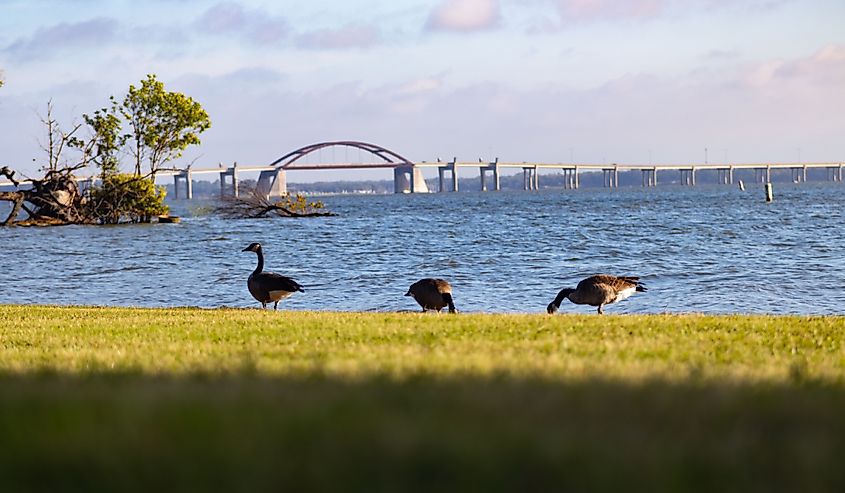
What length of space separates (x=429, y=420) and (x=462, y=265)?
95.0ft

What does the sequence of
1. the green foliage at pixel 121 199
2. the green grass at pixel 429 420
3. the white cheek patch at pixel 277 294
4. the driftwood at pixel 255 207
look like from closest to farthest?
the green grass at pixel 429 420 → the white cheek patch at pixel 277 294 → the green foliage at pixel 121 199 → the driftwood at pixel 255 207

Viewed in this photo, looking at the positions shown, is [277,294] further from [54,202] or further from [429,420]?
[54,202]

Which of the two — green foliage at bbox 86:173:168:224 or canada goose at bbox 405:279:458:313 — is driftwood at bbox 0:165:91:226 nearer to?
green foliage at bbox 86:173:168:224

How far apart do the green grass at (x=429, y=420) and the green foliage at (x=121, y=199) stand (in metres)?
59.4

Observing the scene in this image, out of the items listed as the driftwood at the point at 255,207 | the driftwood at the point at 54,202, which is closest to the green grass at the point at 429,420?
the driftwood at the point at 54,202

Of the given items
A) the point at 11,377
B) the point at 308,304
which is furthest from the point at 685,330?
the point at 308,304

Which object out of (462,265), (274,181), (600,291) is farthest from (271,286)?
(274,181)

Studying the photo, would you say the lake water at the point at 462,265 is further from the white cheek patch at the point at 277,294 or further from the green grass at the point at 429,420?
the green grass at the point at 429,420

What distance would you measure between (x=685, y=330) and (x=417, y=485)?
727cm

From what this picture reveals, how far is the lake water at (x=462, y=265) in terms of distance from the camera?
23.3m

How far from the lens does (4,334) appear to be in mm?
11656

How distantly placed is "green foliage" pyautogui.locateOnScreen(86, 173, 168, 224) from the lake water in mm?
8739

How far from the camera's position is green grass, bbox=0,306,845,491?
11.6 ft

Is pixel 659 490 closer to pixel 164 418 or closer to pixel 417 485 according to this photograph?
pixel 417 485
